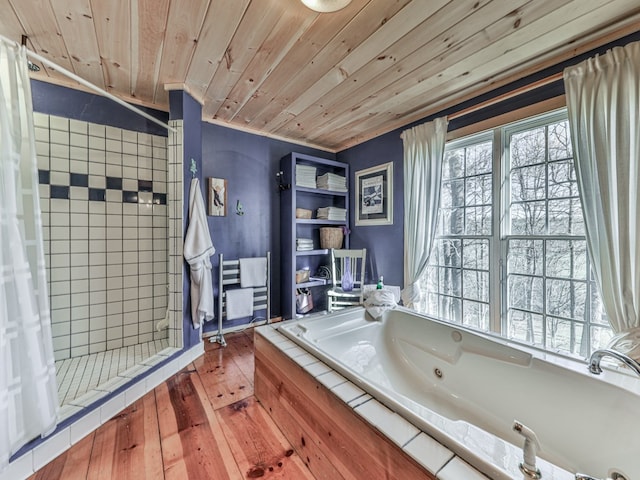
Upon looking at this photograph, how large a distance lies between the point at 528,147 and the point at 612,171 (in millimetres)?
558

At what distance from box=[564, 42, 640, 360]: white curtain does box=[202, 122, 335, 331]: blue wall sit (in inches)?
101

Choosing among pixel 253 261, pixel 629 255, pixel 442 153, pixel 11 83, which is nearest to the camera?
pixel 11 83

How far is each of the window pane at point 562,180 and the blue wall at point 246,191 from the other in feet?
8.12

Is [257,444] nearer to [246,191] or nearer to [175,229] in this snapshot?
[175,229]

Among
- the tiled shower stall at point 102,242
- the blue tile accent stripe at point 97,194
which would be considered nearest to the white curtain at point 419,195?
the tiled shower stall at point 102,242

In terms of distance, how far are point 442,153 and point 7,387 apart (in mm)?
2925

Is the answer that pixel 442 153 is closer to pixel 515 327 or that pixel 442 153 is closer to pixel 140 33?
pixel 515 327

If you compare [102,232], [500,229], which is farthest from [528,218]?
[102,232]

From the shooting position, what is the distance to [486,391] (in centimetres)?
147

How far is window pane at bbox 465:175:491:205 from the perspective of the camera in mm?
2088

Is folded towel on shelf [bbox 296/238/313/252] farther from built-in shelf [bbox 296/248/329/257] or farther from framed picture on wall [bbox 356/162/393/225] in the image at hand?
framed picture on wall [bbox 356/162/393/225]

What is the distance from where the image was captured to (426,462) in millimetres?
746

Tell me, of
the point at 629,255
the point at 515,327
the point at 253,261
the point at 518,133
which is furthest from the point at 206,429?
the point at 518,133

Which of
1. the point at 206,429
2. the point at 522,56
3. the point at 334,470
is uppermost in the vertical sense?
the point at 522,56
